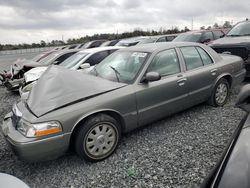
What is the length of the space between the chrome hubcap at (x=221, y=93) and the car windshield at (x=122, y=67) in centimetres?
198

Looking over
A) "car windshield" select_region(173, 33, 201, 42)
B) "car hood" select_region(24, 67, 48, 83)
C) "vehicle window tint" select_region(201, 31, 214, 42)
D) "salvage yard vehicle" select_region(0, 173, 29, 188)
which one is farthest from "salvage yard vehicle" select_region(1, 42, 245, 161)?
"vehicle window tint" select_region(201, 31, 214, 42)

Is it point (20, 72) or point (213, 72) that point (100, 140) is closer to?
point (213, 72)

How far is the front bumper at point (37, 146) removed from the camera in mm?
2531

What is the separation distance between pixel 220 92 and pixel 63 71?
10.9 feet

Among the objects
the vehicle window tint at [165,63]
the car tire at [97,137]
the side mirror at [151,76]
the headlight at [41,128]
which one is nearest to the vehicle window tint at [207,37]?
the vehicle window tint at [165,63]

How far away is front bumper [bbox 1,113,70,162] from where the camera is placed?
2531mm

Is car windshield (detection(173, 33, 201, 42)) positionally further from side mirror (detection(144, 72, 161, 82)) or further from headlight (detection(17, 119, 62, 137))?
headlight (detection(17, 119, 62, 137))

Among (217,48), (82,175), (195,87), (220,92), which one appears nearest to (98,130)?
(82,175)

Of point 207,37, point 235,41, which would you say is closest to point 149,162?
point 235,41

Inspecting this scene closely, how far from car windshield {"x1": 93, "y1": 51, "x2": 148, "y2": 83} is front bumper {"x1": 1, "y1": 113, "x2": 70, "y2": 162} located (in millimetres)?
1324

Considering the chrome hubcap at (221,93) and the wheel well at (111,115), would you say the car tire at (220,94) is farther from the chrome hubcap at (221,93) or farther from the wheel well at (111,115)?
the wheel well at (111,115)

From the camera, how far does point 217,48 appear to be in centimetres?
637

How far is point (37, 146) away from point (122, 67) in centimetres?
192

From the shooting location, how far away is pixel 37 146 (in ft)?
8.38
